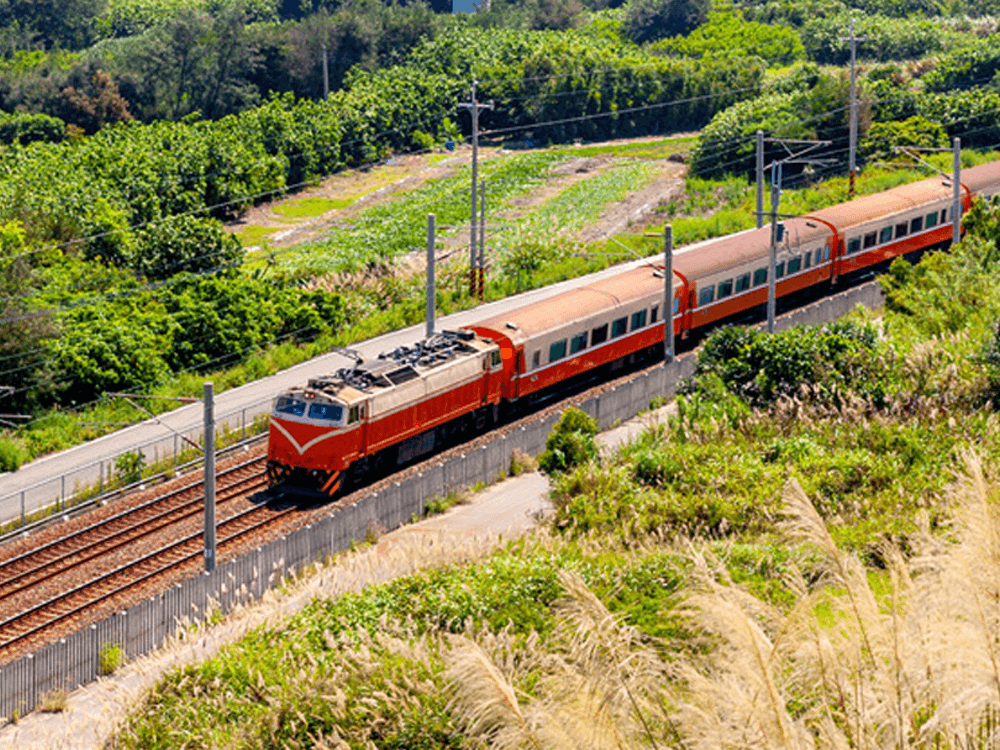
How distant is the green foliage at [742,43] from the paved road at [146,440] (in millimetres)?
70982

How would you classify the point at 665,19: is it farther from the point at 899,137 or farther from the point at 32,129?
the point at 32,129

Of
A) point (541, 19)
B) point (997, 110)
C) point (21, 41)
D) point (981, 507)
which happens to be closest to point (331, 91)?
point (541, 19)

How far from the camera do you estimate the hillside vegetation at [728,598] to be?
8.38 meters

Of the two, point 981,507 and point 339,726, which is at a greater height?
point 981,507

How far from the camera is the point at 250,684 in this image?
16.8 m

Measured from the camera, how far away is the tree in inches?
5167

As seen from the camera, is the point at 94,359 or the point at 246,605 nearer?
the point at 246,605

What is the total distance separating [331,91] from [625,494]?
9350cm

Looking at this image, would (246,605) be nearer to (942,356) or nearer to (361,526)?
(361,526)

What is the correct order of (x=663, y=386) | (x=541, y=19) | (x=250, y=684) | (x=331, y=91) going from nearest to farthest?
(x=250, y=684)
(x=663, y=386)
(x=331, y=91)
(x=541, y=19)

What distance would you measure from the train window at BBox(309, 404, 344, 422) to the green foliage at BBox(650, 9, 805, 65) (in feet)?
286

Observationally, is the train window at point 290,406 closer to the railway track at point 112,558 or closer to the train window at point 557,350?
the railway track at point 112,558

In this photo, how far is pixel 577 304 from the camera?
4138cm

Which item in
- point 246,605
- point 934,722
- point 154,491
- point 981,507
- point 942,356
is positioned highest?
point 981,507
